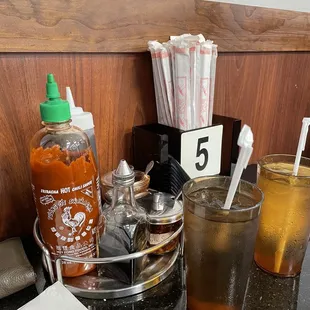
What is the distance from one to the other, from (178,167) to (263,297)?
279 millimetres

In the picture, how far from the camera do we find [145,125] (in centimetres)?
76

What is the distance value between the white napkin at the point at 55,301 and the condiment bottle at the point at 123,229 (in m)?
0.08

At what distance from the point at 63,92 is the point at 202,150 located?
326 mm

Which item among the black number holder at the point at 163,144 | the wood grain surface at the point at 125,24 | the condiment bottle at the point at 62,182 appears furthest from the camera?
the black number holder at the point at 163,144

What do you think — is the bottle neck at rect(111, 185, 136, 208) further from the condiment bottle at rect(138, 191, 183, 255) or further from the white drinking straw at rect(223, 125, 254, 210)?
the white drinking straw at rect(223, 125, 254, 210)

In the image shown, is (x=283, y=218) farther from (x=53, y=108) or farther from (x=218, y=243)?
(x=53, y=108)

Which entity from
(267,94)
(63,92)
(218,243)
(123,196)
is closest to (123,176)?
(123,196)

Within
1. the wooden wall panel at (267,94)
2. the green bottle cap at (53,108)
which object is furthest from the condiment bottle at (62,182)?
the wooden wall panel at (267,94)

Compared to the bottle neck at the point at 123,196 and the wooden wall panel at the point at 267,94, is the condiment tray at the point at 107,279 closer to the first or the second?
the bottle neck at the point at 123,196

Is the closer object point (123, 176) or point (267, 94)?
point (123, 176)

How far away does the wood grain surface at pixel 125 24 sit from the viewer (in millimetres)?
569

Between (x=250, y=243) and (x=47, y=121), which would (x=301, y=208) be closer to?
(x=250, y=243)

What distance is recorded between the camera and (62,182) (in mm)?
467

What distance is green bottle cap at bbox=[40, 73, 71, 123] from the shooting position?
448mm
